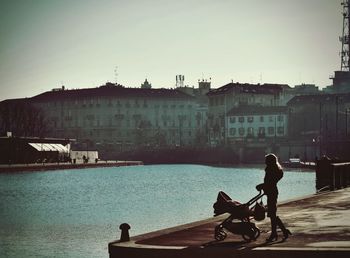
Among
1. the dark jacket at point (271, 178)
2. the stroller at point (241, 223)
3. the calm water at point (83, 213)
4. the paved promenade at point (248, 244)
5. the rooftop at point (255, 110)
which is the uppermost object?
the rooftop at point (255, 110)

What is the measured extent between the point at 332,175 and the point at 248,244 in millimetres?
22736

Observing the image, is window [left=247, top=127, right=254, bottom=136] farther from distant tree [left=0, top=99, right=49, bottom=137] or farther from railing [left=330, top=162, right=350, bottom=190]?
railing [left=330, top=162, right=350, bottom=190]

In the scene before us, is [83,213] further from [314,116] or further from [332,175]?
[314,116]

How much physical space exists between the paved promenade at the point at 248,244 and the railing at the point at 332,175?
15.3 metres

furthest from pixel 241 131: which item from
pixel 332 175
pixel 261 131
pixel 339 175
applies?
pixel 332 175

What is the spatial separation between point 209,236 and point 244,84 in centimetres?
17327

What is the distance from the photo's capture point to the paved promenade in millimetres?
15016

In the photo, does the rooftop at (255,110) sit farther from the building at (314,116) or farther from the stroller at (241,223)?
the stroller at (241,223)

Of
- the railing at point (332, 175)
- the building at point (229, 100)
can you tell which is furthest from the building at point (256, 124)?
the railing at point (332, 175)

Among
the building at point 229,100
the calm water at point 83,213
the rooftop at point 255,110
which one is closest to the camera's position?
the calm water at point 83,213

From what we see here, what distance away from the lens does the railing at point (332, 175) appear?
3831 cm

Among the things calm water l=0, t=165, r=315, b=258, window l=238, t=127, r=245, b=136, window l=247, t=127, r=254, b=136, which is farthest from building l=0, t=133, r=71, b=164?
window l=247, t=127, r=254, b=136

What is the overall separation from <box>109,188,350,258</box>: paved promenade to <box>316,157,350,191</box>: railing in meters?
15.3

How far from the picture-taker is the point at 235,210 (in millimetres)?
17312
